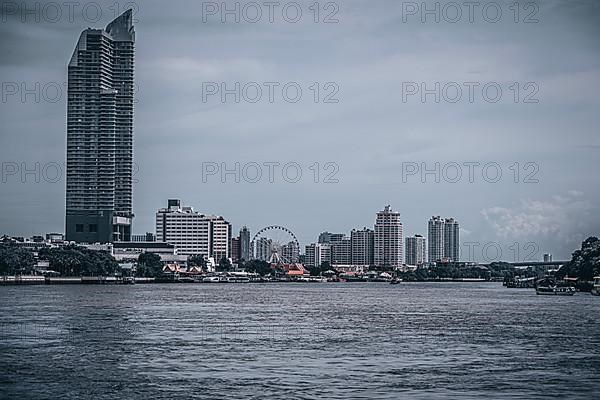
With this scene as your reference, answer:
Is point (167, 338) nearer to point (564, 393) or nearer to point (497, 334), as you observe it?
point (497, 334)

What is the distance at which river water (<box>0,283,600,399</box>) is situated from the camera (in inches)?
1405

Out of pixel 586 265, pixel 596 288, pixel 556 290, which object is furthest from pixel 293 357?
pixel 586 265

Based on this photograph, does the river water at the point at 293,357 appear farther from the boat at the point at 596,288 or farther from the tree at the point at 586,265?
the tree at the point at 586,265

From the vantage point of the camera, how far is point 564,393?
116ft

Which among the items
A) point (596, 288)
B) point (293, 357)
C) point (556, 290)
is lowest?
point (293, 357)

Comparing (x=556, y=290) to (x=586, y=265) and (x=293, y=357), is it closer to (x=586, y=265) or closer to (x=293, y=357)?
(x=586, y=265)

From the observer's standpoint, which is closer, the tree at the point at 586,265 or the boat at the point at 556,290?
the boat at the point at 556,290

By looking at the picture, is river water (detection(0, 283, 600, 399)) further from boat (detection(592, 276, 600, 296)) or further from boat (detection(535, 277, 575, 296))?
boat (detection(535, 277, 575, 296))

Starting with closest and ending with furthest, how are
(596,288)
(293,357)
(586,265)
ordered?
(293,357), (596,288), (586,265)

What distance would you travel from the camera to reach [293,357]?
4528 cm

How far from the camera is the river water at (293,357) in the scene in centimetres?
3569

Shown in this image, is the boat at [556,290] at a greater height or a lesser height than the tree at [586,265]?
lesser

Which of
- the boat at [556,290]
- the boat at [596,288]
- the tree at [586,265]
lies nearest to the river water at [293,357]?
the boat at [596,288]

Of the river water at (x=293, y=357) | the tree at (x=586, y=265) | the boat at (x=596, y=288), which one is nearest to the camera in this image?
the river water at (x=293, y=357)
